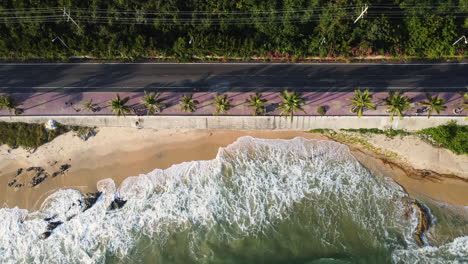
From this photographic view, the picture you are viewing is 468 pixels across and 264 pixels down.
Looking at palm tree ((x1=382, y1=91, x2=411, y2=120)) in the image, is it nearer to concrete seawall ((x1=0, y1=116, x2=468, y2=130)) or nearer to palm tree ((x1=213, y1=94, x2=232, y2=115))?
concrete seawall ((x1=0, y1=116, x2=468, y2=130))

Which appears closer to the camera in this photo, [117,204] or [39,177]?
[117,204]

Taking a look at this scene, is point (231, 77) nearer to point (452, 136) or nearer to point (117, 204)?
point (117, 204)

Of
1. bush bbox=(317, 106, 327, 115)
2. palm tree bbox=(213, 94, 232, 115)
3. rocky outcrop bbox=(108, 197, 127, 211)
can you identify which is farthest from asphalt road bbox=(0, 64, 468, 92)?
rocky outcrop bbox=(108, 197, 127, 211)

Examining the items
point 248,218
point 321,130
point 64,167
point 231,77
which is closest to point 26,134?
point 64,167

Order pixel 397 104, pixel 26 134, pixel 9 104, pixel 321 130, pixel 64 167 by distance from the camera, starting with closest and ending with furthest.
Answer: pixel 397 104
pixel 9 104
pixel 64 167
pixel 26 134
pixel 321 130

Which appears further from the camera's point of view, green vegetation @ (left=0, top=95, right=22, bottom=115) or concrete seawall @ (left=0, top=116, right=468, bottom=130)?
concrete seawall @ (left=0, top=116, right=468, bottom=130)

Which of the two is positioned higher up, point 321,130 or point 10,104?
point 10,104

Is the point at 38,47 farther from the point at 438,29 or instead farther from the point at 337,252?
the point at 438,29
